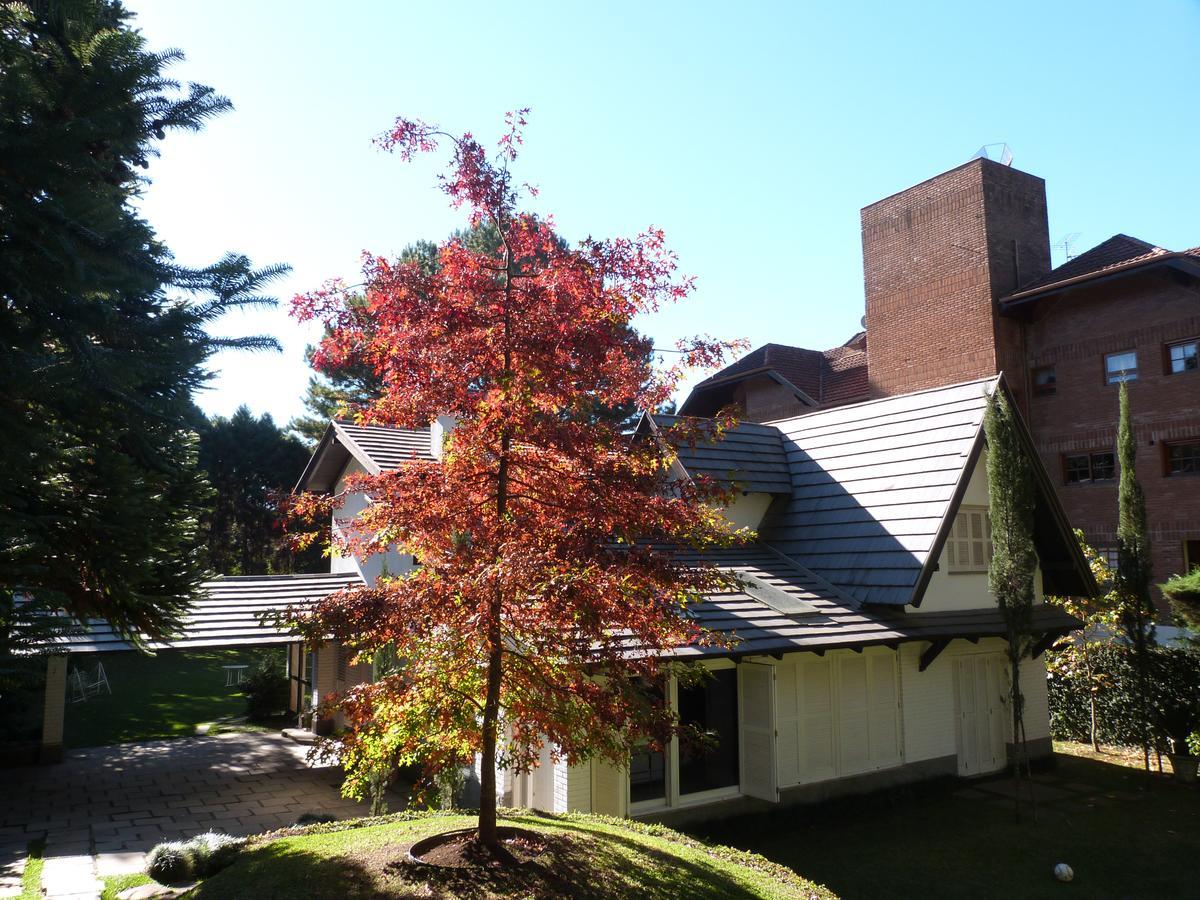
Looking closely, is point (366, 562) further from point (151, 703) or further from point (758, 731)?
point (151, 703)

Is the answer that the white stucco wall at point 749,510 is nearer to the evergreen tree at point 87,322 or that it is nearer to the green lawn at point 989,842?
the green lawn at point 989,842

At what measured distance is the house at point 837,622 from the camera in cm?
1125

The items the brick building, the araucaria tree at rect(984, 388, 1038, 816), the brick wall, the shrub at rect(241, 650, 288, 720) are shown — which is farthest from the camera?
the brick building

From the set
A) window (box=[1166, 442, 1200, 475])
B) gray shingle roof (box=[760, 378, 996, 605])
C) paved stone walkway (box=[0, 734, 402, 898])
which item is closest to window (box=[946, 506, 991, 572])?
gray shingle roof (box=[760, 378, 996, 605])

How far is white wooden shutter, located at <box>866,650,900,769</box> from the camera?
41.1 feet

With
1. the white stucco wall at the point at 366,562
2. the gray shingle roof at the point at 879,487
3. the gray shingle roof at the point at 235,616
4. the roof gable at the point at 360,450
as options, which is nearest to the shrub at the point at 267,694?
the white stucco wall at the point at 366,562

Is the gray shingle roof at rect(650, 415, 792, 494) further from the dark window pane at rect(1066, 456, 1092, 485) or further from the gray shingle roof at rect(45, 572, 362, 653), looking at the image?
the dark window pane at rect(1066, 456, 1092, 485)

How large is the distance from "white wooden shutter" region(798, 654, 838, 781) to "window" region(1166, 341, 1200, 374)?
55.7 ft

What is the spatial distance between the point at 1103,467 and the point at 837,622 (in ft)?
55.1

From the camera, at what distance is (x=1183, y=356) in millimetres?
22484

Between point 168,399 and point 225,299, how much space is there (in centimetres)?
154

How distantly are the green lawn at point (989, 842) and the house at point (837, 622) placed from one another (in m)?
0.44

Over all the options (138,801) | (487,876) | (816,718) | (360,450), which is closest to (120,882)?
(138,801)

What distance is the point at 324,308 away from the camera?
662 centimetres
